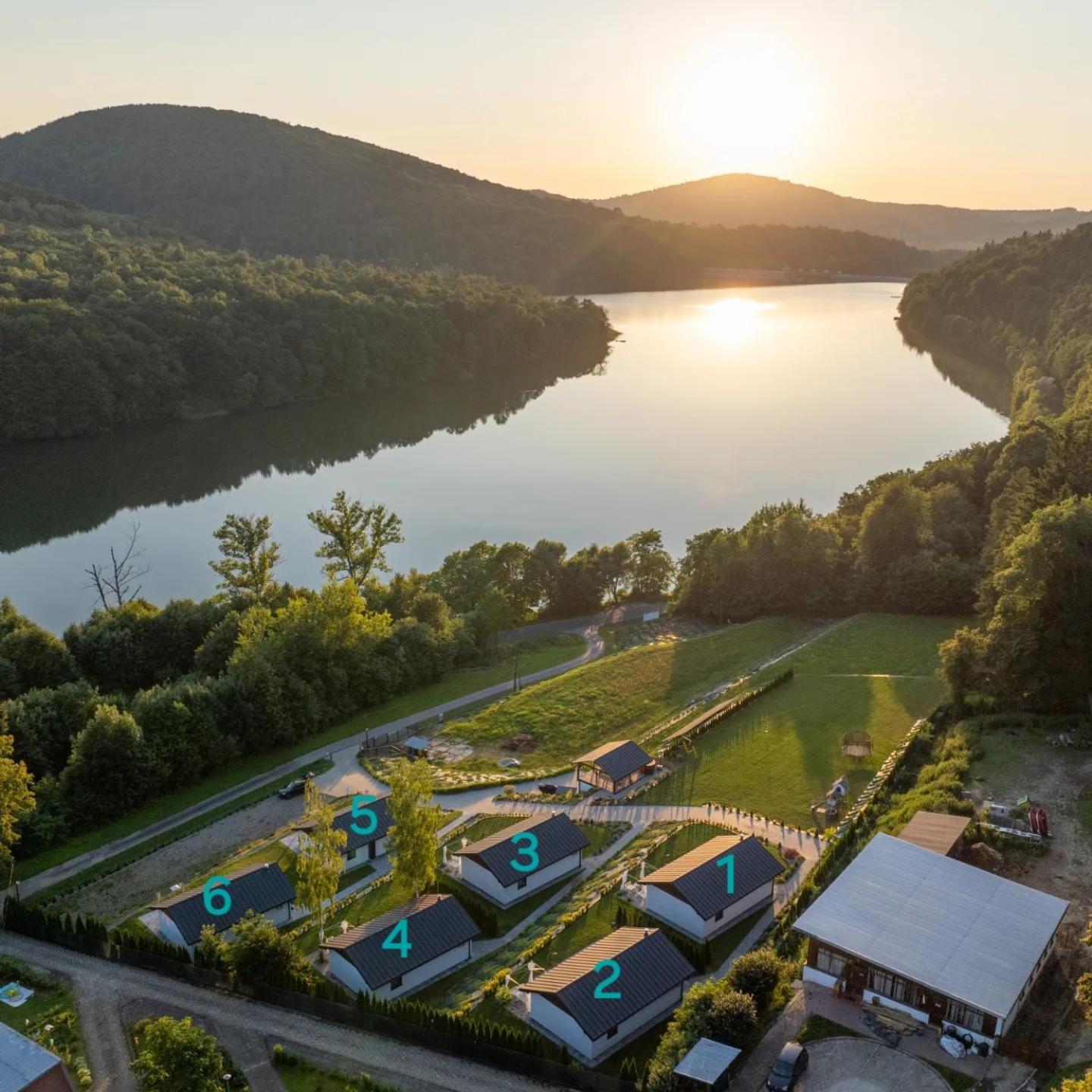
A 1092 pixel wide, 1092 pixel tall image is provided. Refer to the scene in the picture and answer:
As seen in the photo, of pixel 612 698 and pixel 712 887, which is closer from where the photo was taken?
pixel 712 887

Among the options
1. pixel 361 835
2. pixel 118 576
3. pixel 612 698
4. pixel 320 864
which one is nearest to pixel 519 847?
pixel 361 835

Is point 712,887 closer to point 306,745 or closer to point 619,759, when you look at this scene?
point 619,759

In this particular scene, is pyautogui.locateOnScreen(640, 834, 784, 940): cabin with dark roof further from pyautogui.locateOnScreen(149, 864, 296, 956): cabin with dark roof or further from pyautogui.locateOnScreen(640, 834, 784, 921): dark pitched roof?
pyautogui.locateOnScreen(149, 864, 296, 956): cabin with dark roof

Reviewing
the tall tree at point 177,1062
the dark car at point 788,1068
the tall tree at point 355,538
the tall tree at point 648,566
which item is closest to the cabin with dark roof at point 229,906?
the tall tree at point 177,1062

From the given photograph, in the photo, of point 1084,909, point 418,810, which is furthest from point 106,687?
point 1084,909

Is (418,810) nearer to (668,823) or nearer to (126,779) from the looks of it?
(668,823)
